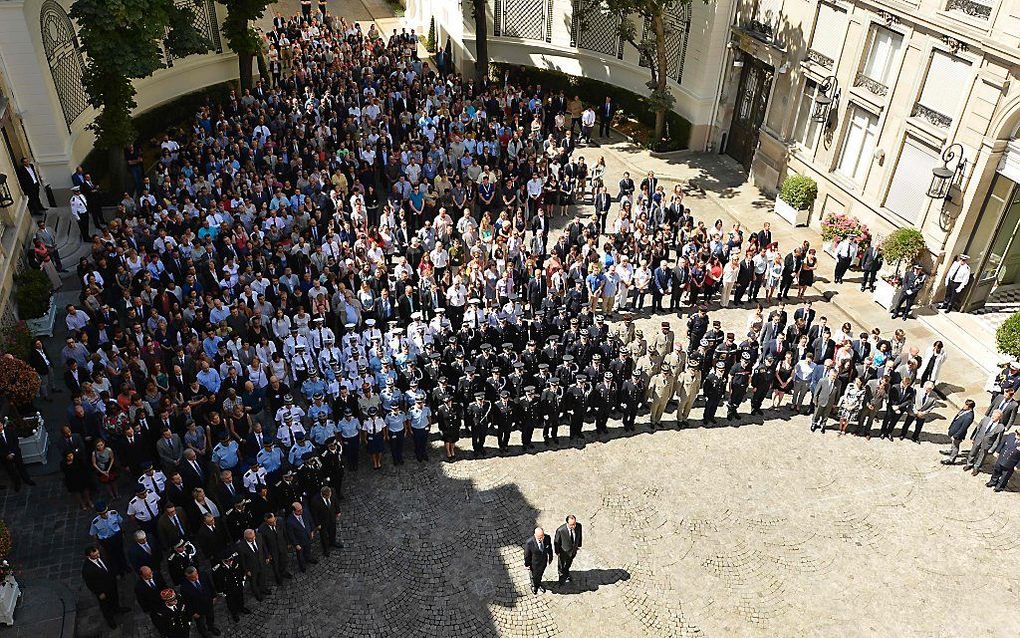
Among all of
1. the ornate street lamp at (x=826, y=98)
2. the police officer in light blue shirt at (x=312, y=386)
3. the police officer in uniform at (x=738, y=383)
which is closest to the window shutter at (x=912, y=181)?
the ornate street lamp at (x=826, y=98)

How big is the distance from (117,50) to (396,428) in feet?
49.6

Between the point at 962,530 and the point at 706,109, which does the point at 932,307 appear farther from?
the point at 706,109

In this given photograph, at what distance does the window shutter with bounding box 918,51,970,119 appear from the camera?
64.3ft

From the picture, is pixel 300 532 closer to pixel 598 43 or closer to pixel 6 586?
pixel 6 586

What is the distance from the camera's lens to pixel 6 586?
12586 mm

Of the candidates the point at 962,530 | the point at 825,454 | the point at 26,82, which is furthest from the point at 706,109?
the point at 26,82

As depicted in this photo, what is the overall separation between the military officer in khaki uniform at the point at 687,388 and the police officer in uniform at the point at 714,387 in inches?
8.7

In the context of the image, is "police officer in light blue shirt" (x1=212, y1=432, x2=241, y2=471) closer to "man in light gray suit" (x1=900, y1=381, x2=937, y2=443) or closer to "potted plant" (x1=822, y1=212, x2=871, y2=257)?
"man in light gray suit" (x1=900, y1=381, x2=937, y2=443)

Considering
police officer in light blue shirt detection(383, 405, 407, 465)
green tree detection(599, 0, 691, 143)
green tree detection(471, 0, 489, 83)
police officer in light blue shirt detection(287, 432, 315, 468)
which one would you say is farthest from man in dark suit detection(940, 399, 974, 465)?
green tree detection(471, 0, 489, 83)

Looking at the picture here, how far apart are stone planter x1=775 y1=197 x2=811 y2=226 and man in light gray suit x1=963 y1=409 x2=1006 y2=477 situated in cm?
1090

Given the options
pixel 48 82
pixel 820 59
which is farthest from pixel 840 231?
pixel 48 82

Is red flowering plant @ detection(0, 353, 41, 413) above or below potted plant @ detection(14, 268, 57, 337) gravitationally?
above

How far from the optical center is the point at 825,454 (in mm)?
16438

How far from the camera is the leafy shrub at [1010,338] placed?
701 inches
